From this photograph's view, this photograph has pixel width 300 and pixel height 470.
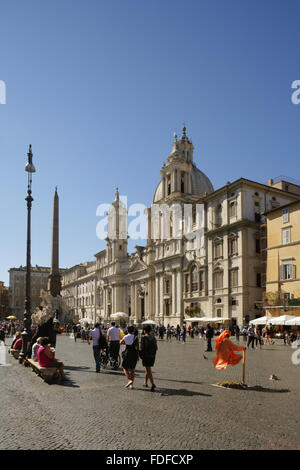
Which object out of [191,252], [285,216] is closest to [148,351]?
[285,216]

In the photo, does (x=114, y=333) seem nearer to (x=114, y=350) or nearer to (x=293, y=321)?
(x=114, y=350)

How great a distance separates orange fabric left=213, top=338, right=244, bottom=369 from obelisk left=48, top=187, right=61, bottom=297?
128ft

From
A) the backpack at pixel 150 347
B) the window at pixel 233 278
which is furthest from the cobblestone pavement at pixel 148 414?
the window at pixel 233 278

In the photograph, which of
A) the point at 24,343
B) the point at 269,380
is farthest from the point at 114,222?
the point at 269,380

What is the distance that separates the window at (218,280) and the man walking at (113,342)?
30.4 m

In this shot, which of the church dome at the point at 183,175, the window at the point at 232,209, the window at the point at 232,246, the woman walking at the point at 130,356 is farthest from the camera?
the church dome at the point at 183,175

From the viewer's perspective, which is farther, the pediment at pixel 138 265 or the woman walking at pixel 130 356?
the pediment at pixel 138 265

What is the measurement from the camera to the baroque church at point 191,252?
40594mm

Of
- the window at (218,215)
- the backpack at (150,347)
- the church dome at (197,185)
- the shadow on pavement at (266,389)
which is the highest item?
the church dome at (197,185)

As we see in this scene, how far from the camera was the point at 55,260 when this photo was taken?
48.5 m

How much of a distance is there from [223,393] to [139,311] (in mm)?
58187

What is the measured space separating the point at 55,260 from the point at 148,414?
42573mm

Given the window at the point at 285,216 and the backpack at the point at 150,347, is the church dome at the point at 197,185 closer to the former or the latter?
the window at the point at 285,216

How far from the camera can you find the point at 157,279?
194 feet
